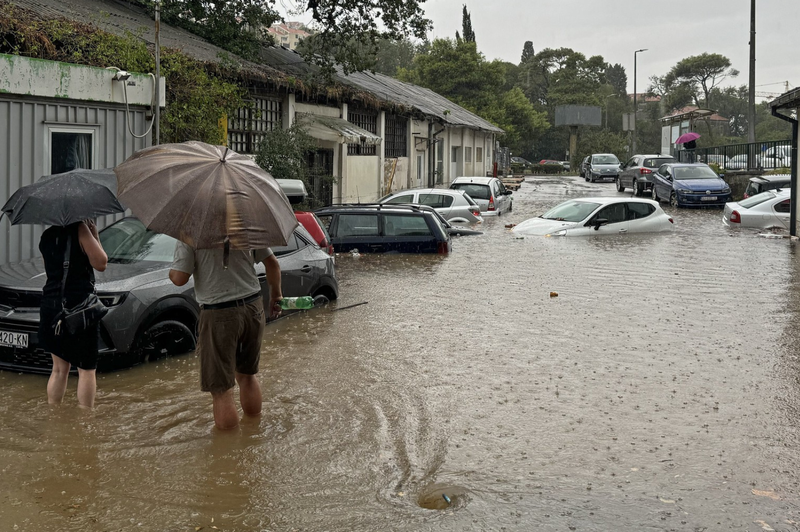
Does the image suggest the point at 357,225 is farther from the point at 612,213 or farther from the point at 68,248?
the point at 68,248

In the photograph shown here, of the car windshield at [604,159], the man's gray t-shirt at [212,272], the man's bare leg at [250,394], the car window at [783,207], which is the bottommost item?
the man's bare leg at [250,394]

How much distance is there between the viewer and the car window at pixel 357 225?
56.8 ft

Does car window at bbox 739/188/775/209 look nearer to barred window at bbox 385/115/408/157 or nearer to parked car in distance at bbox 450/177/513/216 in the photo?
parked car in distance at bbox 450/177/513/216

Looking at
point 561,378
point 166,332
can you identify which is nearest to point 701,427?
point 561,378

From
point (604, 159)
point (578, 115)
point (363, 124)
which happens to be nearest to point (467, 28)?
point (578, 115)

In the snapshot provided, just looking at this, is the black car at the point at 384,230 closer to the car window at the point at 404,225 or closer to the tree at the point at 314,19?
the car window at the point at 404,225

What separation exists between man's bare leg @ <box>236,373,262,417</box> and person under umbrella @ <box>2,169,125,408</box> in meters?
1.13

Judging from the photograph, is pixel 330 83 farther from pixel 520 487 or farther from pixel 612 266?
pixel 520 487

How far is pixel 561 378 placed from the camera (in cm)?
820

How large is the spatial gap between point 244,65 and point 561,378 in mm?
14345

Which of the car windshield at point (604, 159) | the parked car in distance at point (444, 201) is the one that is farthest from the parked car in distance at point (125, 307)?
the car windshield at point (604, 159)

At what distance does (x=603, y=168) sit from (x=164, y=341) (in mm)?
46989

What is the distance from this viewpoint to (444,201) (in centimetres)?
2353

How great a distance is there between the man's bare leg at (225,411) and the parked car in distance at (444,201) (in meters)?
16.6
